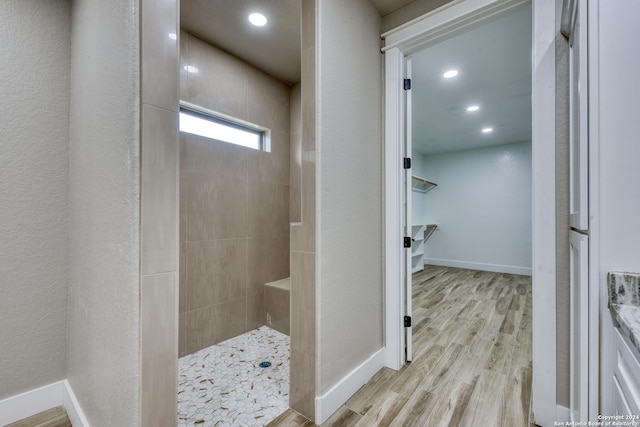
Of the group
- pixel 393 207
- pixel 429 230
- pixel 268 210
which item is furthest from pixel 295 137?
pixel 429 230

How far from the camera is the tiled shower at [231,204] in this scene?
228 cm

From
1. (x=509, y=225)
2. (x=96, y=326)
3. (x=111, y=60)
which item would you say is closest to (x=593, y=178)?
(x=111, y=60)

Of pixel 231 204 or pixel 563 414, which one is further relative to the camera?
pixel 231 204

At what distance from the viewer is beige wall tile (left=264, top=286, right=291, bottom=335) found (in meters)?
2.64

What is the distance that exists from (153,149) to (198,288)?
170cm

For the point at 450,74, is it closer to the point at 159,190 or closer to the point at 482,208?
the point at 159,190

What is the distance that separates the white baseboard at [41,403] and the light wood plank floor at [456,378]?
110 cm

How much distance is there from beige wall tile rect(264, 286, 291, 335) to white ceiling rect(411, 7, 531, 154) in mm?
2623

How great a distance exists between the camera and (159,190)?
3.03 ft

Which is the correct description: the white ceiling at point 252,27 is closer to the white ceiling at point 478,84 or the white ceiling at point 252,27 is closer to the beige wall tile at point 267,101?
the beige wall tile at point 267,101

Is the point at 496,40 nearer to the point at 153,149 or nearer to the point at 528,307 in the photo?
the point at 153,149

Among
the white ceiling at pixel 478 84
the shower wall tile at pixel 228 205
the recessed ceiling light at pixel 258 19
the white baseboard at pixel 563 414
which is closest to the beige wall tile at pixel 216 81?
the shower wall tile at pixel 228 205

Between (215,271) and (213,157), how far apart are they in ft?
3.32

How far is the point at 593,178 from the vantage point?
2.69ft
